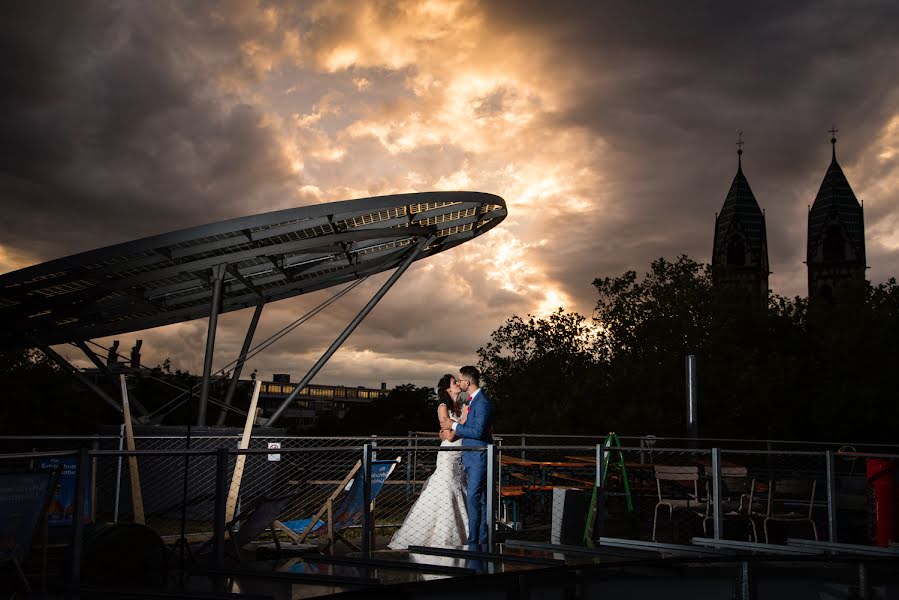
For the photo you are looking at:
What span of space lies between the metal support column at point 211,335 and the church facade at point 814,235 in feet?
335

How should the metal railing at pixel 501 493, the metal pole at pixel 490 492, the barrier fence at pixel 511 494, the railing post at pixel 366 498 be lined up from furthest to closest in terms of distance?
1. the metal pole at pixel 490 492
2. the barrier fence at pixel 511 494
3. the metal railing at pixel 501 493
4. the railing post at pixel 366 498

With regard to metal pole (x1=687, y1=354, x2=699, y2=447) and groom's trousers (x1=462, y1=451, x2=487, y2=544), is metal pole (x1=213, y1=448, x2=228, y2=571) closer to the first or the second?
Answer: groom's trousers (x1=462, y1=451, x2=487, y2=544)

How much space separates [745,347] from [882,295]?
8058 millimetres

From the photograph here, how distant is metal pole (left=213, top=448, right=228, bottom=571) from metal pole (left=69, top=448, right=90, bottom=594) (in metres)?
1.22

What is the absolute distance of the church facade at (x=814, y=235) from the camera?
119 m

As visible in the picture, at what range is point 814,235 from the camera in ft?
396

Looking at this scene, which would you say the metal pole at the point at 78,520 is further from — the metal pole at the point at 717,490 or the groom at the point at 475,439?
the metal pole at the point at 717,490

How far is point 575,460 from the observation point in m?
18.0

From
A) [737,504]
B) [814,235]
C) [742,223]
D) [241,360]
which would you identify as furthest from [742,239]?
[737,504]

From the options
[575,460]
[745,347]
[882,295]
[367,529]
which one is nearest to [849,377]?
[745,347]

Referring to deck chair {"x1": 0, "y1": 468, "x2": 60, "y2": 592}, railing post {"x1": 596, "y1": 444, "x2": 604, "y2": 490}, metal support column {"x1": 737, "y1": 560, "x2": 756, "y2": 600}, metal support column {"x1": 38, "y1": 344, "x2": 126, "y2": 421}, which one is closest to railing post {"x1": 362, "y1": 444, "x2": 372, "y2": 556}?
railing post {"x1": 596, "y1": 444, "x2": 604, "y2": 490}

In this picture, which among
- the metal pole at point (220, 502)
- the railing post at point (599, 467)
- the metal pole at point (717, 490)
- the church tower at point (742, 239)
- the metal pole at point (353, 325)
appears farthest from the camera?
the church tower at point (742, 239)

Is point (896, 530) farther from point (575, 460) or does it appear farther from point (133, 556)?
point (133, 556)

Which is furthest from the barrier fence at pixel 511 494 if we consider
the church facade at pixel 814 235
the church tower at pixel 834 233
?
the church tower at pixel 834 233
